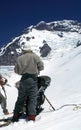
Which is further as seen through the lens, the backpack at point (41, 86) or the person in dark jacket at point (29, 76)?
the backpack at point (41, 86)

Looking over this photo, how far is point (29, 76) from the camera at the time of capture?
1027cm

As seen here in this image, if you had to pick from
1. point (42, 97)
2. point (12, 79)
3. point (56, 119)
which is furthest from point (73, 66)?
point (56, 119)

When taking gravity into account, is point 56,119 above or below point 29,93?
below

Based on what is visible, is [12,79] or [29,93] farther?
[12,79]

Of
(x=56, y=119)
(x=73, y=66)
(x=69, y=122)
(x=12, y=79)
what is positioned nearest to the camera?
(x=69, y=122)

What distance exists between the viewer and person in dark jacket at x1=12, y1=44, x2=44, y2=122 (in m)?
10.3

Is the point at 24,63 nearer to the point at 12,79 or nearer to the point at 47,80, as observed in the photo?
the point at 47,80

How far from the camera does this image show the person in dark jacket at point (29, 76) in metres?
10.3

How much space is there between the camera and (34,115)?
10219 millimetres

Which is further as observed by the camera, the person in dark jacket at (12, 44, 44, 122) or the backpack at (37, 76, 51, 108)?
the backpack at (37, 76, 51, 108)

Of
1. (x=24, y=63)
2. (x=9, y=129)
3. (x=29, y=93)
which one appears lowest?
(x=9, y=129)

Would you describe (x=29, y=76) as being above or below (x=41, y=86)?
above

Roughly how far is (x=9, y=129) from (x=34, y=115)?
82 cm

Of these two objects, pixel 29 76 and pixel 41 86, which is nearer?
pixel 29 76
